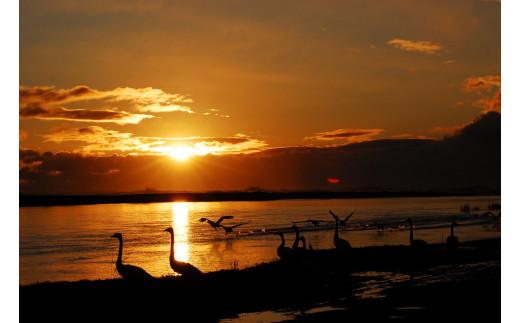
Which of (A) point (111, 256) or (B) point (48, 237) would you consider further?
(B) point (48, 237)

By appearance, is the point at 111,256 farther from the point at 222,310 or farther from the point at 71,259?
the point at 222,310

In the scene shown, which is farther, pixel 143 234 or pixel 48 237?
pixel 143 234

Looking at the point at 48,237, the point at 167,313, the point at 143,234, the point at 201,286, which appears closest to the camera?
the point at 167,313

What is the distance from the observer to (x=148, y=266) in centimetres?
3008

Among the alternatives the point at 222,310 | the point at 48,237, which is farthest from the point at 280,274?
the point at 48,237

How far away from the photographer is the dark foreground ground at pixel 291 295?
16.0 meters

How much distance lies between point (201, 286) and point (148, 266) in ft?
38.0

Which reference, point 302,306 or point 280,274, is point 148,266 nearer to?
point 280,274

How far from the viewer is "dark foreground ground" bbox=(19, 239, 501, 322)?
16.0 m

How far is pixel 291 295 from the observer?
19.0m

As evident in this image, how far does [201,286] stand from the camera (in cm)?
1922

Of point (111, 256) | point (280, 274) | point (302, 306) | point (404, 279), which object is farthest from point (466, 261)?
point (111, 256)

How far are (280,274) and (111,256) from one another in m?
17.2

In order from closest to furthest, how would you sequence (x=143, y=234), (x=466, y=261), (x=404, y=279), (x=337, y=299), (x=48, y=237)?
(x=337, y=299) < (x=404, y=279) < (x=466, y=261) < (x=48, y=237) < (x=143, y=234)
